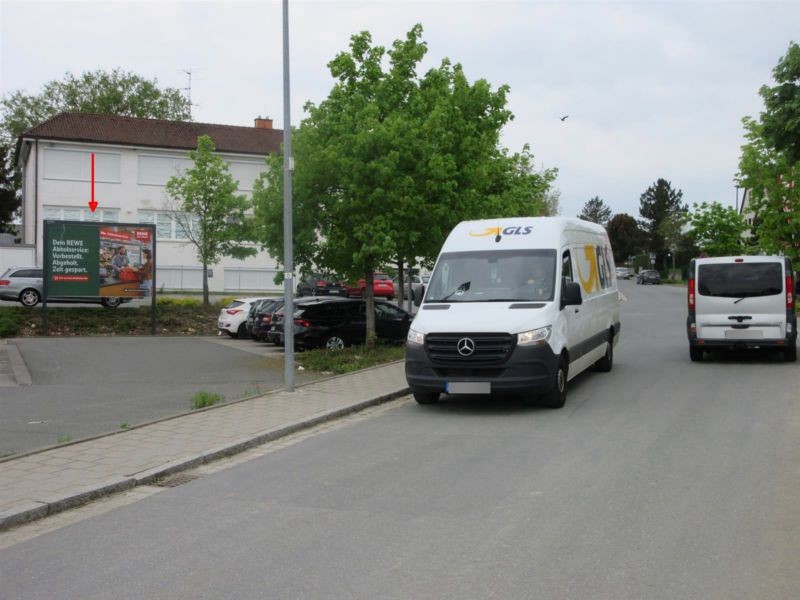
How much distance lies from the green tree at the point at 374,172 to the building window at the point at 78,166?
98.2ft

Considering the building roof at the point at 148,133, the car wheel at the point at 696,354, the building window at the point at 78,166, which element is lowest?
the car wheel at the point at 696,354

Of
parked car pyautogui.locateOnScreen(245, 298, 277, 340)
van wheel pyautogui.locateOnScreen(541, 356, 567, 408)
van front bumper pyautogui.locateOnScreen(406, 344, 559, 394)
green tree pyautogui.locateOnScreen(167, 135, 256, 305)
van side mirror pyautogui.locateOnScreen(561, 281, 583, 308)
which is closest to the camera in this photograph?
van front bumper pyautogui.locateOnScreen(406, 344, 559, 394)

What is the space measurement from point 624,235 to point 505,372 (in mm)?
120326

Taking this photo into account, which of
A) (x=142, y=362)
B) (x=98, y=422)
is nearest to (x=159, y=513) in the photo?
(x=98, y=422)

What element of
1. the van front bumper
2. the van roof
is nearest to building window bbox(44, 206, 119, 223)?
the van roof

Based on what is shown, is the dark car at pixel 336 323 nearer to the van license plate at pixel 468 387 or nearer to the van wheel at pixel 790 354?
the van wheel at pixel 790 354

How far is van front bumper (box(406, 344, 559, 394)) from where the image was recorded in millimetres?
10641

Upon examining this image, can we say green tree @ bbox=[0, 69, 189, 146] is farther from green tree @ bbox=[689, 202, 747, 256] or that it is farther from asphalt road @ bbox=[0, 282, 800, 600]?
asphalt road @ bbox=[0, 282, 800, 600]

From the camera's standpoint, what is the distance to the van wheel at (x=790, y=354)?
16419 mm

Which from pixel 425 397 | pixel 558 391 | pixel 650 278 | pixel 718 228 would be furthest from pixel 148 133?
pixel 650 278

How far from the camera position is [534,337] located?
10.7 m

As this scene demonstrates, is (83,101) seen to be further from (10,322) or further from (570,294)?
(570,294)

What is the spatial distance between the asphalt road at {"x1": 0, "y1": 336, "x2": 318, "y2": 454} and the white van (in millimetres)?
7736

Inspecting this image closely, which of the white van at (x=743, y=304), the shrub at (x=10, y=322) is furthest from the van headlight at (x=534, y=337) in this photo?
the shrub at (x=10, y=322)
